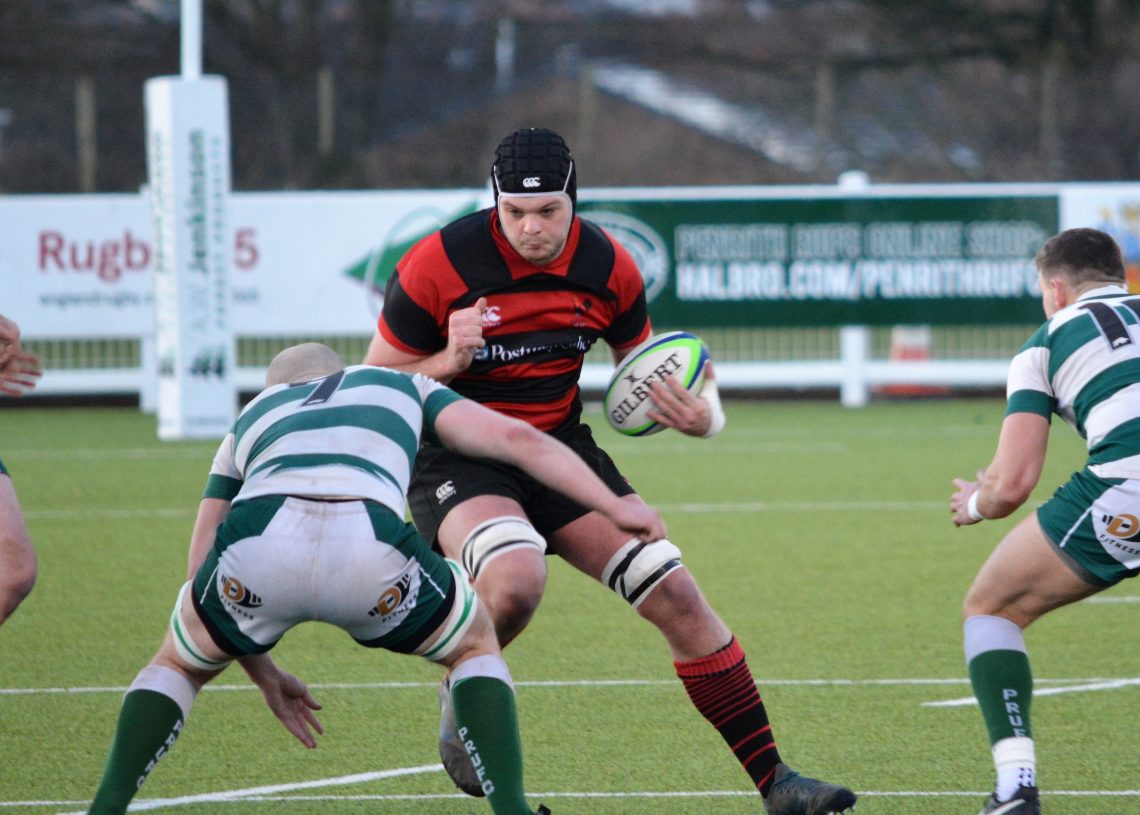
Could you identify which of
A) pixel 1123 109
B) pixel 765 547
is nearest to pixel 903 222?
pixel 765 547

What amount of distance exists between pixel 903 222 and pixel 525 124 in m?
15.1

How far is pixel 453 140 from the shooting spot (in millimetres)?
30906

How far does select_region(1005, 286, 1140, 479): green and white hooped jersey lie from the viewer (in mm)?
5035

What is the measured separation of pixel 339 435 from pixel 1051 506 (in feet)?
6.73

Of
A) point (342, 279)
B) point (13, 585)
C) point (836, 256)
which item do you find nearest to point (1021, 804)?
point (13, 585)

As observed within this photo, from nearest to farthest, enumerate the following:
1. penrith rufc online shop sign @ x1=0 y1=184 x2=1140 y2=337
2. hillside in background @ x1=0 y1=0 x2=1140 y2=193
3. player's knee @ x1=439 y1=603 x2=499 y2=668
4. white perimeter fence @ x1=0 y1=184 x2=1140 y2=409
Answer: player's knee @ x1=439 y1=603 x2=499 y2=668
white perimeter fence @ x1=0 y1=184 x2=1140 y2=409
penrith rufc online shop sign @ x1=0 y1=184 x2=1140 y2=337
hillside in background @ x1=0 y1=0 x2=1140 y2=193

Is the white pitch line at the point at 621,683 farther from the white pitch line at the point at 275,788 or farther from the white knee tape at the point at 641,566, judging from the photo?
the white knee tape at the point at 641,566

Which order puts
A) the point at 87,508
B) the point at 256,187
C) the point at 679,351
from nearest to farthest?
1. the point at 679,351
2. the point at 87,508
3. the point at 256,187

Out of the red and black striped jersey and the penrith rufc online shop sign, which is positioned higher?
the red and black striped jersey

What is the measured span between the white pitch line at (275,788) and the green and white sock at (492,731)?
1.11m

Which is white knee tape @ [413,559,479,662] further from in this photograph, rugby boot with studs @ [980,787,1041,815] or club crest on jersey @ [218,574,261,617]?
rugby boot with studs @ [980,787,1041,815]

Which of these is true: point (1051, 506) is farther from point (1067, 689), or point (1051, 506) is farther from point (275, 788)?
point (275, 788)

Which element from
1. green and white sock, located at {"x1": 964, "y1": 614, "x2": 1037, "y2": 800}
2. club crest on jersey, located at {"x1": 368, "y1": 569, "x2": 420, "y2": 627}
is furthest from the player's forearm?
green and white sock, located at {"x1": 964, "y1": 614, "x2": 1037, "y2": 800}

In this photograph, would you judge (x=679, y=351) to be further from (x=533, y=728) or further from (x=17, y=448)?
(x=17, y=448)
